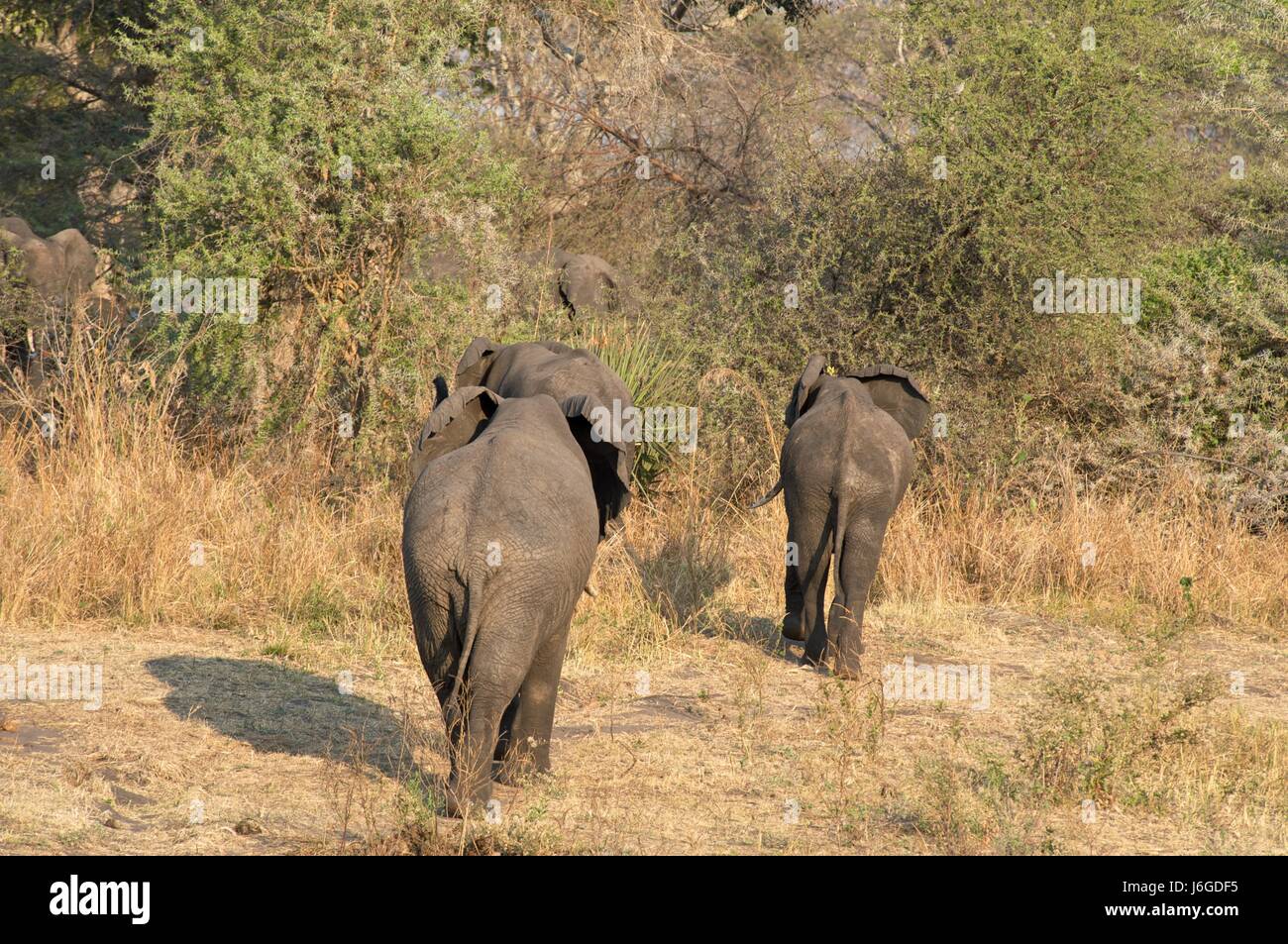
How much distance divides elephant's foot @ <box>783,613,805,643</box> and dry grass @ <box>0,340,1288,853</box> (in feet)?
0.48

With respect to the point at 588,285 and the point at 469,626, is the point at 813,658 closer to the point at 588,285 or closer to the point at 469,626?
the point at 469,626

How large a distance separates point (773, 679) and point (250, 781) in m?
3.16

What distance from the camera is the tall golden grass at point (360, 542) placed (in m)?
8.99

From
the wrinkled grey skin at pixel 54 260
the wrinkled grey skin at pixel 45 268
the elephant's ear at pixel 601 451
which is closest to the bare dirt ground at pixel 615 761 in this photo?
the elephant's ear at pixel 601 451

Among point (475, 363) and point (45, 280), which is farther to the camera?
point (45, 280)

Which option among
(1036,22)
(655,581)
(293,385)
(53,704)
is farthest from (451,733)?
(1036,22)

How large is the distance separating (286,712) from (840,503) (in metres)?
3.05

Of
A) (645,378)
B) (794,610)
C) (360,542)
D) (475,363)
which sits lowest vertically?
(794,610)

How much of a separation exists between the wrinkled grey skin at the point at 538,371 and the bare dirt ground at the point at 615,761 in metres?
1.49

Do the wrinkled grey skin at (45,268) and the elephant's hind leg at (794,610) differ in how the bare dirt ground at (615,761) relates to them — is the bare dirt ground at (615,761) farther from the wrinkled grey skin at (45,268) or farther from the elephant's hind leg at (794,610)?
the wrinkled grey skin at (45,268)

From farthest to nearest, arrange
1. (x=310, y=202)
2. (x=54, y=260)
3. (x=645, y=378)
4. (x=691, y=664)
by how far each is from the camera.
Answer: (x=54, y=260) < (x=645, y=378) < (x=310, y=202) < (x=691, y=664)

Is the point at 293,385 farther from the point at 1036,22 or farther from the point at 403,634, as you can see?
the point at 1036,22

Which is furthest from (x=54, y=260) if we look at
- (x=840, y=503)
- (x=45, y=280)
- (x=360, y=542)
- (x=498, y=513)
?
(x=498, y=513)

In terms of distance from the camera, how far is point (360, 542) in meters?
9.80
